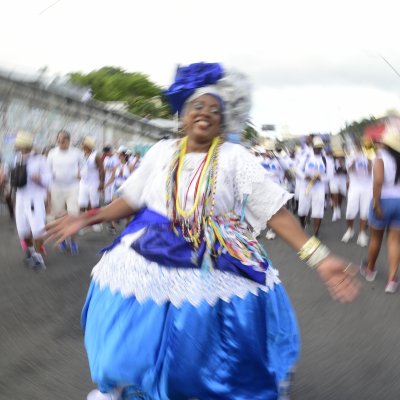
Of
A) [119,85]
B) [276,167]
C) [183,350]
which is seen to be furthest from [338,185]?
[119,85]

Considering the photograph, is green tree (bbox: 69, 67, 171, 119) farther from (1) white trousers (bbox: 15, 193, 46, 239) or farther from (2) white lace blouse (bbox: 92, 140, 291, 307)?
(2) white lace blouse (bbox: 92, 140, 291, 307)

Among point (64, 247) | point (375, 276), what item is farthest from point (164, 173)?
point (64, 247)

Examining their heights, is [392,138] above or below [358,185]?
above

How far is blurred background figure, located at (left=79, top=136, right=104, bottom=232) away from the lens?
9.98m

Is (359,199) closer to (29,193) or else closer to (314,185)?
(314,185)

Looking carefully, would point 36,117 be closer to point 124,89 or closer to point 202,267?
point 202,267

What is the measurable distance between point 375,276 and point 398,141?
1.85 m

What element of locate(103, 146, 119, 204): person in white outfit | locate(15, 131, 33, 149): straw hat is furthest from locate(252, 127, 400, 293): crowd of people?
locate(103, 146, 119, 204): person in white outfit

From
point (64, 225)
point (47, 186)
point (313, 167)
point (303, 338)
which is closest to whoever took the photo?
point (64, 225)

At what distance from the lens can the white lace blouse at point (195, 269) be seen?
2.53m

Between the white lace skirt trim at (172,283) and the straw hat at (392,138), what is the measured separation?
339 cm

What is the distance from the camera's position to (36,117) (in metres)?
21.4

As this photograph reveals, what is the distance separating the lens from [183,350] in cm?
244

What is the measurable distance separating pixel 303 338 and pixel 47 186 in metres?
4.39
